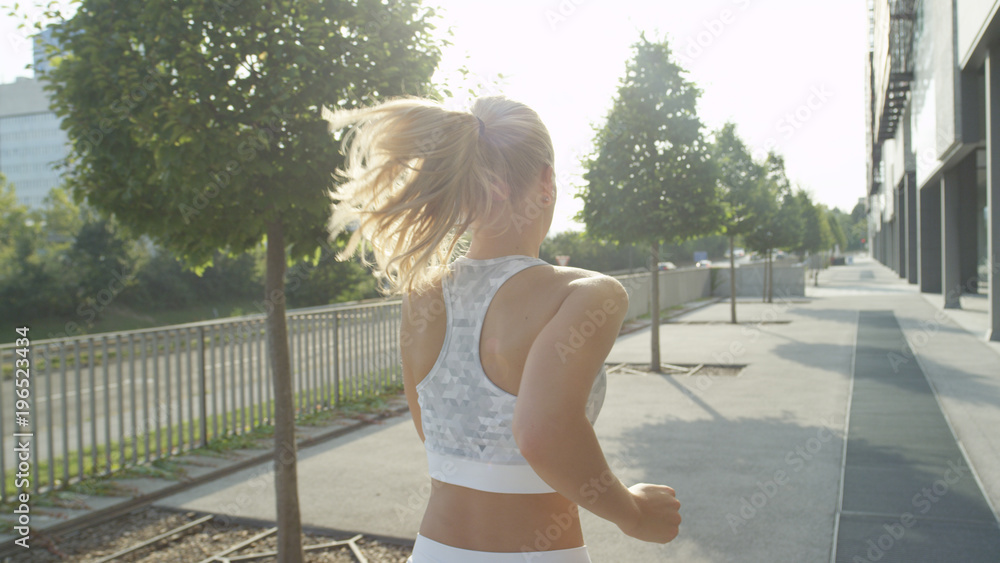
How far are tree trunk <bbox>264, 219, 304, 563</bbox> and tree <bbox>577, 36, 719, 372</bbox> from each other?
7.34m

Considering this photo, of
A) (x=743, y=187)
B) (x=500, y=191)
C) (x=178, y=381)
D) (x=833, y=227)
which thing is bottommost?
(x=178, y=381)

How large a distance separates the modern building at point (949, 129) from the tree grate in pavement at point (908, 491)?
646 cm

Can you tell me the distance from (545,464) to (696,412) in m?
7.11

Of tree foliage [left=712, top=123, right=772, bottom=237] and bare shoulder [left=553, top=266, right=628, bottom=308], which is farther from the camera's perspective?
tree foliage [left=712, top=123, right=772, bottom=237]

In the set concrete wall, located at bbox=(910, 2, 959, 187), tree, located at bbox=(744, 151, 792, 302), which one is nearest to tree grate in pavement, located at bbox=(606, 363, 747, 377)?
concrete wall, located at bbox=(910, 2, 959, 187)

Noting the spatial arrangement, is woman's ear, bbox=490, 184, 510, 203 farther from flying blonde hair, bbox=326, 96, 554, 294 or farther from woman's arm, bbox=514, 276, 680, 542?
woman's arm, bbox=514, 276, 680, 542

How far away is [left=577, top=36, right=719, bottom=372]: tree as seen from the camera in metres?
10.5

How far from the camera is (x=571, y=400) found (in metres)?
1.15

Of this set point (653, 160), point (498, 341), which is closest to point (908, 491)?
point (498, 341)

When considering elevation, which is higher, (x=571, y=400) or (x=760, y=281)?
(x=571, y=400)

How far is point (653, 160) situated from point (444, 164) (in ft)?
32.1

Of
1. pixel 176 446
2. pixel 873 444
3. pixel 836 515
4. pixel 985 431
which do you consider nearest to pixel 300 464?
pixel 176 446

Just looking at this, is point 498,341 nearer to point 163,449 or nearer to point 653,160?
point 163,449

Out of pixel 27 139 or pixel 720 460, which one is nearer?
pixel 720 460
